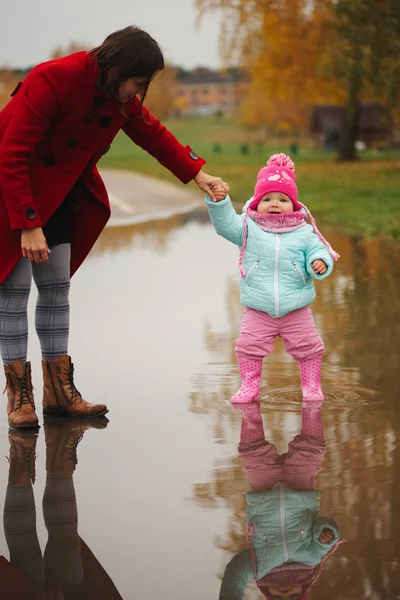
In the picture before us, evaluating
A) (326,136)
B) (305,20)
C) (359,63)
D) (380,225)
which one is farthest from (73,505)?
(326,136)

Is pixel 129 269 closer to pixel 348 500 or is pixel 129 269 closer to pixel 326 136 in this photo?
pixel 348 500

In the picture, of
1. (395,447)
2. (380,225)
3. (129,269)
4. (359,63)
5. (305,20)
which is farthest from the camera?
(305,20)

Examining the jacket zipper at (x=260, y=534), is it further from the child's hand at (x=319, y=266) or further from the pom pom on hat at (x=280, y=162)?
the pom pom on hat at (x=280, y=162)

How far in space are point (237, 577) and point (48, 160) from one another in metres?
2.61

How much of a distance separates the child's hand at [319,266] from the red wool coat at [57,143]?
959 millimetres

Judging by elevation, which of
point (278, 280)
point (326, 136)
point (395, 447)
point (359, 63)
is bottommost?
point (395, 447)

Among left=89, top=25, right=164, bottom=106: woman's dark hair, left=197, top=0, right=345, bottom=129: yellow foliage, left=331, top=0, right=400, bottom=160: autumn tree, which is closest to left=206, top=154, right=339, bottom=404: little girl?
left=89, top=25, right=164, bottom=106: woman's dark hair

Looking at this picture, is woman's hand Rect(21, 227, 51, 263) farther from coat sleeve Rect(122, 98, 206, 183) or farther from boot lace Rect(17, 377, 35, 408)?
coat sleeve Rect(122, 98, 206, 183)

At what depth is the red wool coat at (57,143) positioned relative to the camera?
19.2 ft

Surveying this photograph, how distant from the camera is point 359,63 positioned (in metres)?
22.6

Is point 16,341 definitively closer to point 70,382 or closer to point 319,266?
point 70,382

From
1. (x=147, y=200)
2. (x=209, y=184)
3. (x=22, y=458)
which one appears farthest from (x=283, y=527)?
(x=147, y=200)

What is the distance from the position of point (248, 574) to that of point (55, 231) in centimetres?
263

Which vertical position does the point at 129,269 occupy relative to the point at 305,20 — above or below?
below
